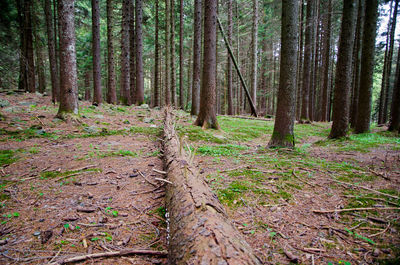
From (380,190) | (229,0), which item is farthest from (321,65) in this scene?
(380,190)

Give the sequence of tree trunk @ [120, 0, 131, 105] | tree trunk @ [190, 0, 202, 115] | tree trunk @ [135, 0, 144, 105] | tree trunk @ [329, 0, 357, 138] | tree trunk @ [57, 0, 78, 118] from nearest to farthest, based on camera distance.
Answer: tree trunk @ [57, 0, 78, 118]
tree trunk @ [329, 0, 357, 138]
tree trunk @ [190, 0, 202, 115]
tree trunk @ [120, 0, 131, 105]
tree trunk @ [135, 0, 144, 105]

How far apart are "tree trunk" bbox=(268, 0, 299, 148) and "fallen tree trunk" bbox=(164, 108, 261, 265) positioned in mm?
3844

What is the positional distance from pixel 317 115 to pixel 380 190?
22.9 m

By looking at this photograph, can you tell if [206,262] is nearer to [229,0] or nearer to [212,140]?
[212,140]

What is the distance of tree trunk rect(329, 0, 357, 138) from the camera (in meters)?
6.95

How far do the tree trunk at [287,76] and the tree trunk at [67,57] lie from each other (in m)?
6.94

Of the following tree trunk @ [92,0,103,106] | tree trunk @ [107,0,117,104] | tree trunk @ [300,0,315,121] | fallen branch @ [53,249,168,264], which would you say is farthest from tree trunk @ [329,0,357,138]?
tree trunk @ [107,0,117,104]

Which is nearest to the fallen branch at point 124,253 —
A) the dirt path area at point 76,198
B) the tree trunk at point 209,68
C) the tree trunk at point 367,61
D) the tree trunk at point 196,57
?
the dirt path area at point 76,198

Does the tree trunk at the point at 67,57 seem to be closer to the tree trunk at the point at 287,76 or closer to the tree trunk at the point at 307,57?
the tree trunk at the point at 287,76

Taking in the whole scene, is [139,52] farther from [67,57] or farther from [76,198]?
[76,198]

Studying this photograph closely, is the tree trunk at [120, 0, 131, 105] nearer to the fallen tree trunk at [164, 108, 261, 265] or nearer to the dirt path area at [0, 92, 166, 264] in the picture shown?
the dirt path area at [0, 92, 166, 264]

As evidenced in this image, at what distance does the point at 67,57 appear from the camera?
684 centimetres

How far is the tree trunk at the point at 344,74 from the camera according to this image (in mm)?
6945

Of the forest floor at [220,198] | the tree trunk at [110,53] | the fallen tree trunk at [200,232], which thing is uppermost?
the tree trunk at [110,53]
